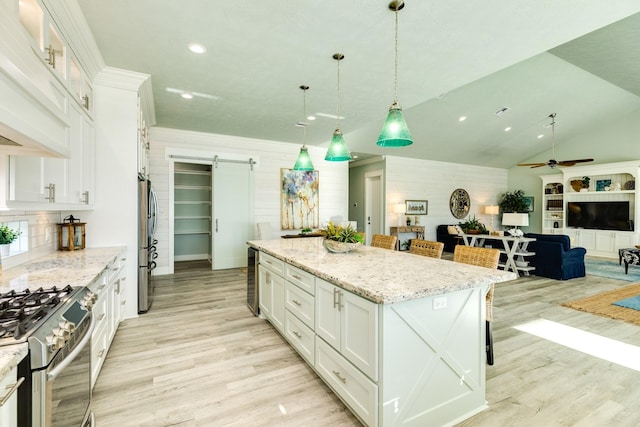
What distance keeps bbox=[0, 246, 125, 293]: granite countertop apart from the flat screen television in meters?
11.2

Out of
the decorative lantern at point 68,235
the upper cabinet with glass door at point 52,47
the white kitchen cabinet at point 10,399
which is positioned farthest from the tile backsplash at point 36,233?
the white kitchen cabinet at point 10,399

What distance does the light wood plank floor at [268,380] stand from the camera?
1.81 m

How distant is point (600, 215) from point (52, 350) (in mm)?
11435

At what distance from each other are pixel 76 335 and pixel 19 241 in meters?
1.62

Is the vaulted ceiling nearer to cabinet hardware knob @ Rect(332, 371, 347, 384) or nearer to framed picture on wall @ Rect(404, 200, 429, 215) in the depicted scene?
cabinet hardware knob @ Rect(332, 371, 347, 384)

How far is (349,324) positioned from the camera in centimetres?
170

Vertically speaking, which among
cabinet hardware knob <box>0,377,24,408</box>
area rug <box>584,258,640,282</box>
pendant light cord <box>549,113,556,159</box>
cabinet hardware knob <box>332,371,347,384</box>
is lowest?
area rug <box>584,258,640,282</box>

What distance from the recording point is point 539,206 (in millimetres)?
10188

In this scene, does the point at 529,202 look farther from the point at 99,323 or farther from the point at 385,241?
the point at 99,323

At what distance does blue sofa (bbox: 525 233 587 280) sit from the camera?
17.3ft

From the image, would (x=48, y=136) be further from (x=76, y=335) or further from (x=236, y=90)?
(x=236, y=90)

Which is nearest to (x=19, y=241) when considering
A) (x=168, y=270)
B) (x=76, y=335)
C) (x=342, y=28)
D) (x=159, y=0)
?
(x=76, y=335)

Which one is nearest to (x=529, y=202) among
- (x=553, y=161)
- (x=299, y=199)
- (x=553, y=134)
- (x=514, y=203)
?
(x=514, y=203)

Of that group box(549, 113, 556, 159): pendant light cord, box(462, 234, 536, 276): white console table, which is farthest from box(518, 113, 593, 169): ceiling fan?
Result: box(462, 234, 536, 276): white console table
